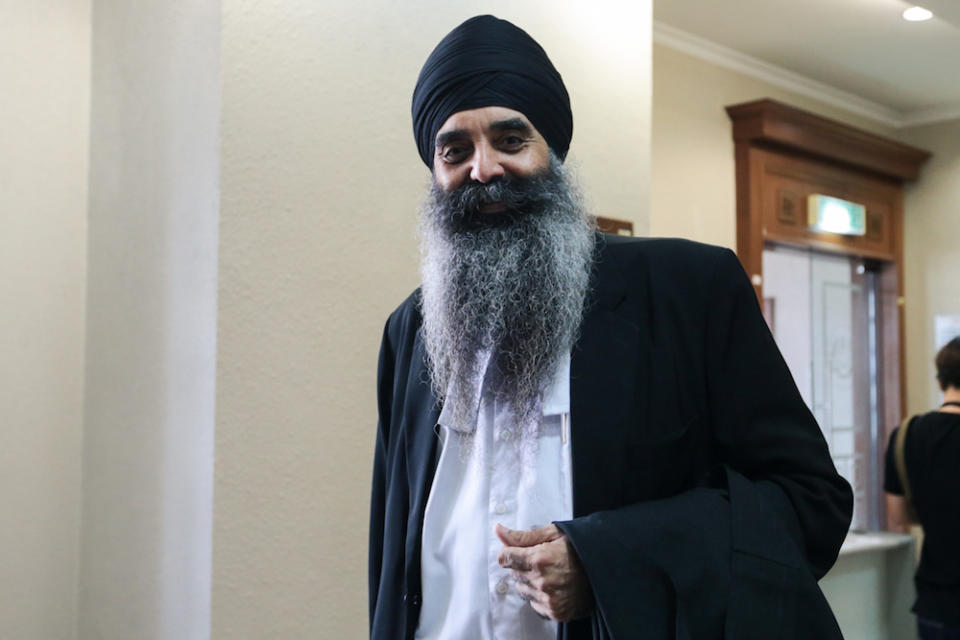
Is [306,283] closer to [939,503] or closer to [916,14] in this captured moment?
[939,503]

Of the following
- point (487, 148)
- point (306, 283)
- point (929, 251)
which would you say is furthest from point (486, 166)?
point (929, 251)

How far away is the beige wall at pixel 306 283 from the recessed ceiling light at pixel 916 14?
2.89 metres

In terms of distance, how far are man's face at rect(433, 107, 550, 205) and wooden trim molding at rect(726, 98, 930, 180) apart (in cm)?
373

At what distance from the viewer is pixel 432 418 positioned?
1375mm

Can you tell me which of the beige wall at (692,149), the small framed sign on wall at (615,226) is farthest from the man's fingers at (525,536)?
the beige wall at (692,149)

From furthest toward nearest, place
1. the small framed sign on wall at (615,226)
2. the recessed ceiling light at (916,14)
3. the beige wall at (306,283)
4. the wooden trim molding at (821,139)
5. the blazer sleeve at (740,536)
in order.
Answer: the wooden trim molding at (821,139)
the recessed ceiling light at (916,14)
the small framed sign on wall at (615,226)
the beige wall at (306,283)
the blazer sleeve at (740,536)

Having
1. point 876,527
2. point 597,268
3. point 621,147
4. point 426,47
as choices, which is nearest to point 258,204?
point 426,47

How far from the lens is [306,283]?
218cm

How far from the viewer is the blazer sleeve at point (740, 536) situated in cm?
104

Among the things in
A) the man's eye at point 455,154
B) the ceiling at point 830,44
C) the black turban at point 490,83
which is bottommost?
the man's eye at point 455,154

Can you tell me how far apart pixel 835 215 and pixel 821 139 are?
0.47 metres

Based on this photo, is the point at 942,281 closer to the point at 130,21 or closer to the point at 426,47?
the point at 426,47

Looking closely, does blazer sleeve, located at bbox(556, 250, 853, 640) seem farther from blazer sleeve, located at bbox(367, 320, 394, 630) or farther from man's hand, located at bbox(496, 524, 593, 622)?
blazer sleeve, located at bbox(367, 320, 394, 630)

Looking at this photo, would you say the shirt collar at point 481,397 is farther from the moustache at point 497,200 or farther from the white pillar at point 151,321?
the white pillar at point 151,321
